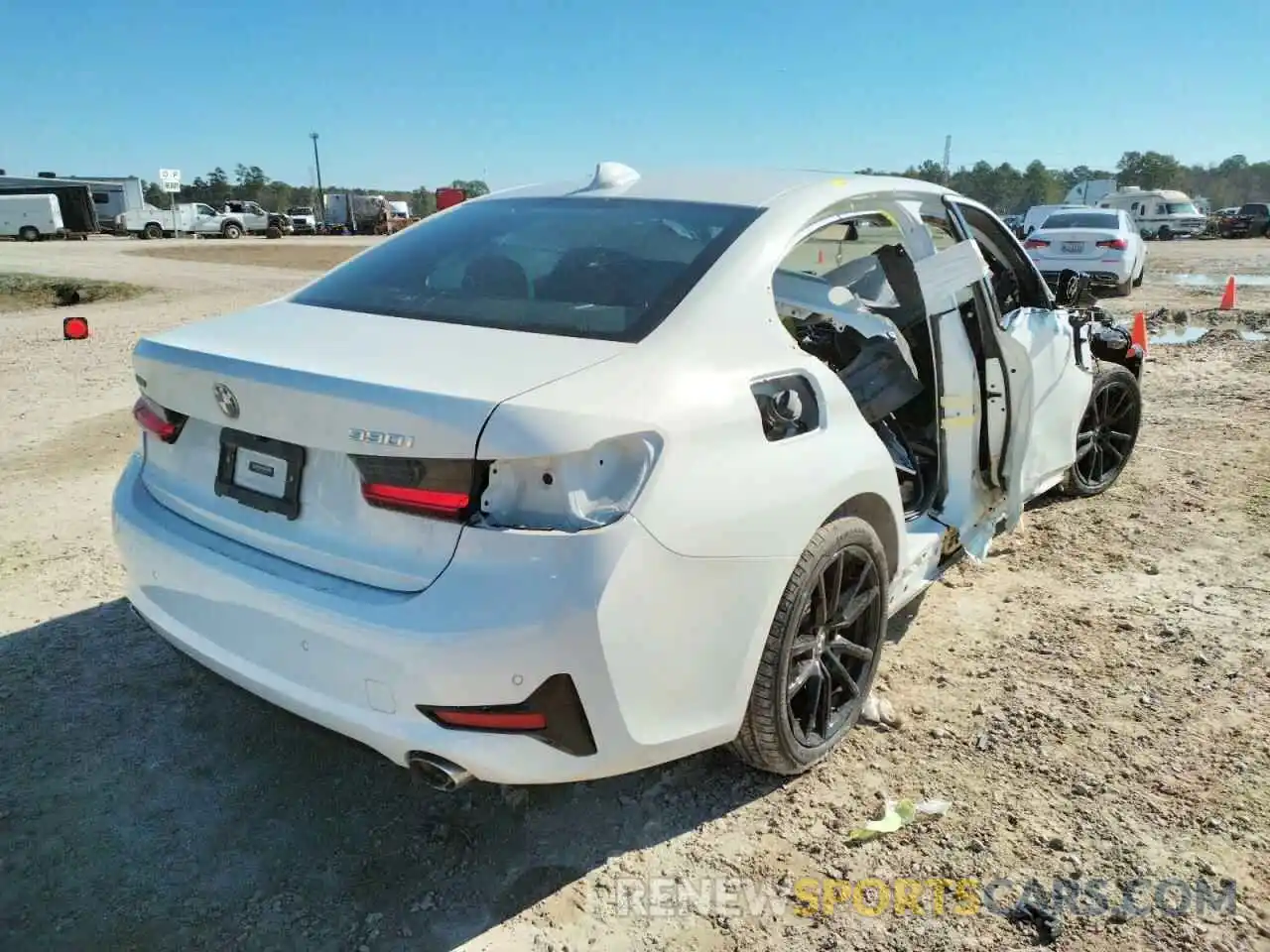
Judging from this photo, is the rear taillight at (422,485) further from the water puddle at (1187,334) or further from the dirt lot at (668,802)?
the water puddle at (1187,334)

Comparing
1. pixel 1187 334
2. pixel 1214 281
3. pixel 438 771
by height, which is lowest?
pixel 1214 281

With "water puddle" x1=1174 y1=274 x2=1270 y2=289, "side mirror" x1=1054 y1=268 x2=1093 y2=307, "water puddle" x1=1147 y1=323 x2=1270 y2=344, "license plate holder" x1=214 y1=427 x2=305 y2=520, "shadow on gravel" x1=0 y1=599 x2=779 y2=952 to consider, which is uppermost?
"side mirror" x1=1054 y1=268 x2=1093 y2=307

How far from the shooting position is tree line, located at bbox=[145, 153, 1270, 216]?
91812mm

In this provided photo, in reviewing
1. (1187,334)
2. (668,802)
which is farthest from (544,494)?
(1187,334)

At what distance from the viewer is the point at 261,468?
88.8 inches

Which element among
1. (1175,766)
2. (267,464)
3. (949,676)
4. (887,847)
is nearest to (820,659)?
(887,847)

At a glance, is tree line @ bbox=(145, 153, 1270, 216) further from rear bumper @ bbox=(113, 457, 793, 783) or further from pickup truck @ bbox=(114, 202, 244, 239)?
rear bumper @ bbox=(113, 457, 793, 783)

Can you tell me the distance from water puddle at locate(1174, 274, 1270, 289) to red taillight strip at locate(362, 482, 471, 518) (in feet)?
64.4

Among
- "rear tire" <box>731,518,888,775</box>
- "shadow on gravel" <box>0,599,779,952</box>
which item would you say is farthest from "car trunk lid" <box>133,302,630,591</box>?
"rear tire" <box>731,518,888,775</box>

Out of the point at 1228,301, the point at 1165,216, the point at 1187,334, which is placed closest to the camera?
the point at 1187,334

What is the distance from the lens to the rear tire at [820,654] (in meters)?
2.45

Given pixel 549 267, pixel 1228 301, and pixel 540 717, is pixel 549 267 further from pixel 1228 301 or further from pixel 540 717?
pixel 1228 301

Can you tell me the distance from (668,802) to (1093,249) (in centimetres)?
1536

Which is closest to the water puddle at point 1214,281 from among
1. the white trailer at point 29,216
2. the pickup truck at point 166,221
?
the white trailer at point 29,216
